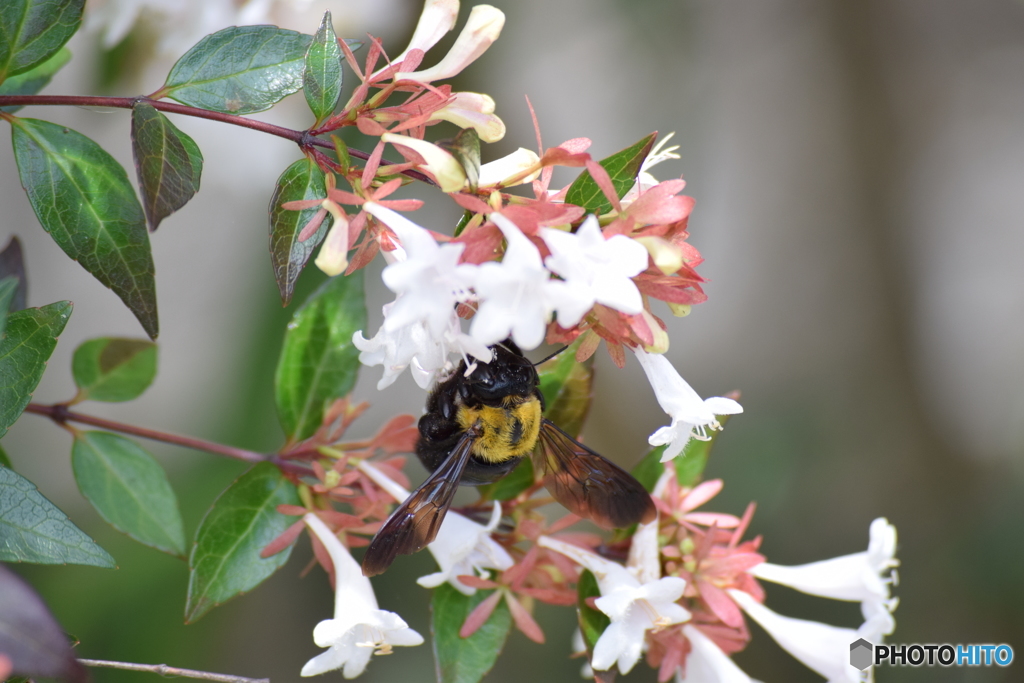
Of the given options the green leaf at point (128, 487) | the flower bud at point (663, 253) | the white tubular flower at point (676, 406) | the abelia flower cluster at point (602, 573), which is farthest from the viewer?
the green leaf at point (128, 487)

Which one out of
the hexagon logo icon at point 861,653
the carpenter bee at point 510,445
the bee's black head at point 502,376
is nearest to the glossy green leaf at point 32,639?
the carpenter bee at point 510,445

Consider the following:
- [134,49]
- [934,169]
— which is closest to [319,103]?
[134,49]

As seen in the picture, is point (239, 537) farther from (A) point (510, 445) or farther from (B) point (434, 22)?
(B) point (434, 22)

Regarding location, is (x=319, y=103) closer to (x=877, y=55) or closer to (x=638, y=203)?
(x=638, y=203)

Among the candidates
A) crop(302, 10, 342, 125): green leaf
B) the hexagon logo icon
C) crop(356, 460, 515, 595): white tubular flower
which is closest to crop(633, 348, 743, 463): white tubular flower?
crop(356, 460, 515, 595): white tubular flower

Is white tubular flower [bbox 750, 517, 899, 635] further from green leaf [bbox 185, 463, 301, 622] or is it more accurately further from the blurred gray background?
the blurred gray background

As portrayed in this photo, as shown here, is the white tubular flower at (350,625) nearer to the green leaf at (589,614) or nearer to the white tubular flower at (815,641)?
the green leaf at (589,614)
